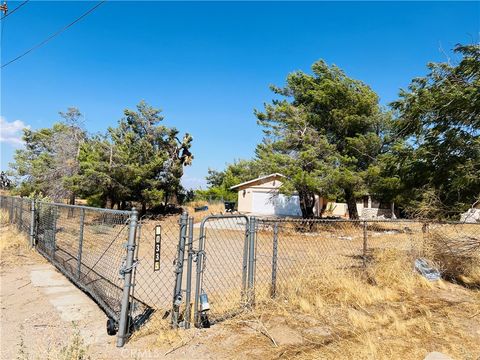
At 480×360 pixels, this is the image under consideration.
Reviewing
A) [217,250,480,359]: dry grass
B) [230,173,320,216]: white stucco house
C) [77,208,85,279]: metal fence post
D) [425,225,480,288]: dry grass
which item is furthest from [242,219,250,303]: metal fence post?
[230,173,320,216]: white stucco house

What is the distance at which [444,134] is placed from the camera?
7.54m

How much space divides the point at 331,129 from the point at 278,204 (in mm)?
13631

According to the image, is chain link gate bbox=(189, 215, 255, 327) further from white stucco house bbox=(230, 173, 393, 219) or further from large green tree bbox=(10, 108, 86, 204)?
white stucco house bbox=(230, 173, 393, 219)

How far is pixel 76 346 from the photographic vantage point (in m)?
3.31

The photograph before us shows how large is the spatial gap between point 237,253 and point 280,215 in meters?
19.5

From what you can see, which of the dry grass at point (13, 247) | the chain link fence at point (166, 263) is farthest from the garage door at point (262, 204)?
the dry grass at point (13, 247)

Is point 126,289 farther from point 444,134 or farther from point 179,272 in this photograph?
point 444,134

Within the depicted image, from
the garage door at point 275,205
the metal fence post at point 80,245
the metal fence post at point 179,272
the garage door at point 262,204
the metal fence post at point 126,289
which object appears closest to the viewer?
the metal fence post at point 126,289

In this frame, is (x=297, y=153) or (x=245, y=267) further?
(x=297, y=153)

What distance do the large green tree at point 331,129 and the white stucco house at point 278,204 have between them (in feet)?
39.9

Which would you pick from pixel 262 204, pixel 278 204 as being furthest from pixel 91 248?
pixel 262 204

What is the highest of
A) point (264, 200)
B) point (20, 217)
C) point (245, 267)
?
point (264, 200)

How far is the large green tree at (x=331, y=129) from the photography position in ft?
53.7

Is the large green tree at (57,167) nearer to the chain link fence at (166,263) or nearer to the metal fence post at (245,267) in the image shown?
the chain link fence at (166,263)
